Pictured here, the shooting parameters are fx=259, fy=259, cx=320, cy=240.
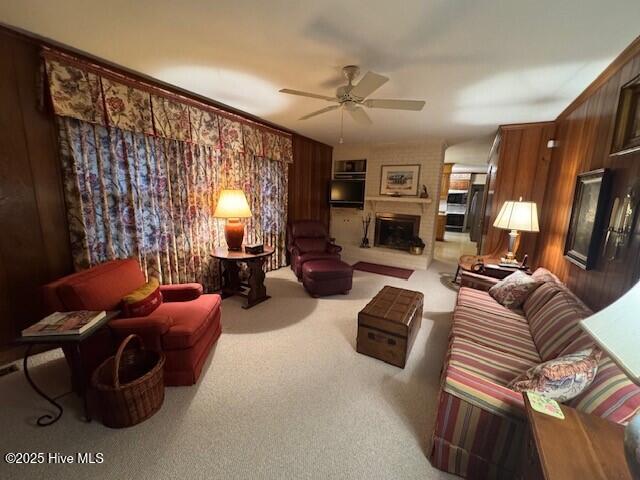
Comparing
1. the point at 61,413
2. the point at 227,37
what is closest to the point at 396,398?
the point at 61,413

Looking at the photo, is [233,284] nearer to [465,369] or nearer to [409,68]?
[465,369]

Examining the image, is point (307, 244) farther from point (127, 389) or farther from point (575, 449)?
point (575, 449)

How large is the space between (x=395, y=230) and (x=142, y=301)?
15.6 ft

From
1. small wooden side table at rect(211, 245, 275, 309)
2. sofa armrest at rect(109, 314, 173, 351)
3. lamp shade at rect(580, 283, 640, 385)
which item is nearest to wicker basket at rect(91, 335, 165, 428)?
sofa armrest at rect(109, 314, 173, 351)

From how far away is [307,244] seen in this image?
419 centimetres

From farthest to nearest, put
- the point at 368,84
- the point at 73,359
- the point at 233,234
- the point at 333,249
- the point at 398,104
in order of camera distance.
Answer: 1. the point at 333,249
2. the point at 233,234
3. the point at 398,104
4. the point at 368,84
5. the point at 73,359

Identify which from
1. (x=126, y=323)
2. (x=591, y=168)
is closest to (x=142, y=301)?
(x=126, y=323)

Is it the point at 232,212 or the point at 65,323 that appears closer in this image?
the point at 65,323

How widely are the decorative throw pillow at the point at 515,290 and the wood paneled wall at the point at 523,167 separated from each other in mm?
1538

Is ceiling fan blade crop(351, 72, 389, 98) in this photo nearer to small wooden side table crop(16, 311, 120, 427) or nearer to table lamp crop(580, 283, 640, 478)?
table lamp crop(580, 283, 640, 478)

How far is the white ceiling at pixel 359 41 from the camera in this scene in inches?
58.5

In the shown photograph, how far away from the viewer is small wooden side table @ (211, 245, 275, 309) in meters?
3.02

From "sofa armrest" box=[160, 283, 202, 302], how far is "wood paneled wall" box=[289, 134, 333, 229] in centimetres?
Answer: 269

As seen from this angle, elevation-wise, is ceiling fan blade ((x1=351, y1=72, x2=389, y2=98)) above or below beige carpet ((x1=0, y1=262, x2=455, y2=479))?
above
